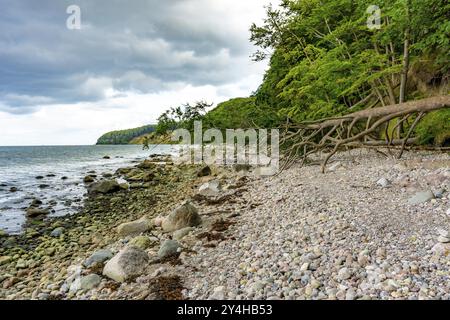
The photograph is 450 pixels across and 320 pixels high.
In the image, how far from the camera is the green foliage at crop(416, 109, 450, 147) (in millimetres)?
9786

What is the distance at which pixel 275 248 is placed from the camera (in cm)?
521

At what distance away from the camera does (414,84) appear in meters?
14.4

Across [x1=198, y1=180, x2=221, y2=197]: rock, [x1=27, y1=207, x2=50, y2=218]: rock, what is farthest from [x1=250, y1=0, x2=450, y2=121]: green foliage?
[x1=27, y1=207, x2=50, y2=218]: rock

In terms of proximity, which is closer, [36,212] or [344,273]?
[344,273]

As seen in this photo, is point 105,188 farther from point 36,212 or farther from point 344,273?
point 344,273

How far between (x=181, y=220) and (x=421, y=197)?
5485 mm

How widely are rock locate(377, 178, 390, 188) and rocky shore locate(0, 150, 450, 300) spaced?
3 cm

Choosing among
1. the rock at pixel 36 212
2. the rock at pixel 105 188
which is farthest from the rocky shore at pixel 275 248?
the rock at pixel 105 188

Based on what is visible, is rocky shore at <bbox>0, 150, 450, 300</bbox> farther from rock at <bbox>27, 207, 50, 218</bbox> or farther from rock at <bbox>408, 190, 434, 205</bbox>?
rock at <bbox>27, 207, 50, 218</bbox>

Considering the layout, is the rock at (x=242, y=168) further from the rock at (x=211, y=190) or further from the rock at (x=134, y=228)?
the rock at (x=134, y=228)

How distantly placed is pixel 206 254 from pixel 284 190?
4.67 m

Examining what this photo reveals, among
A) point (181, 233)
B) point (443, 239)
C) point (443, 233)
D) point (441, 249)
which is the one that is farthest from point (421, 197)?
point (181, 233)
